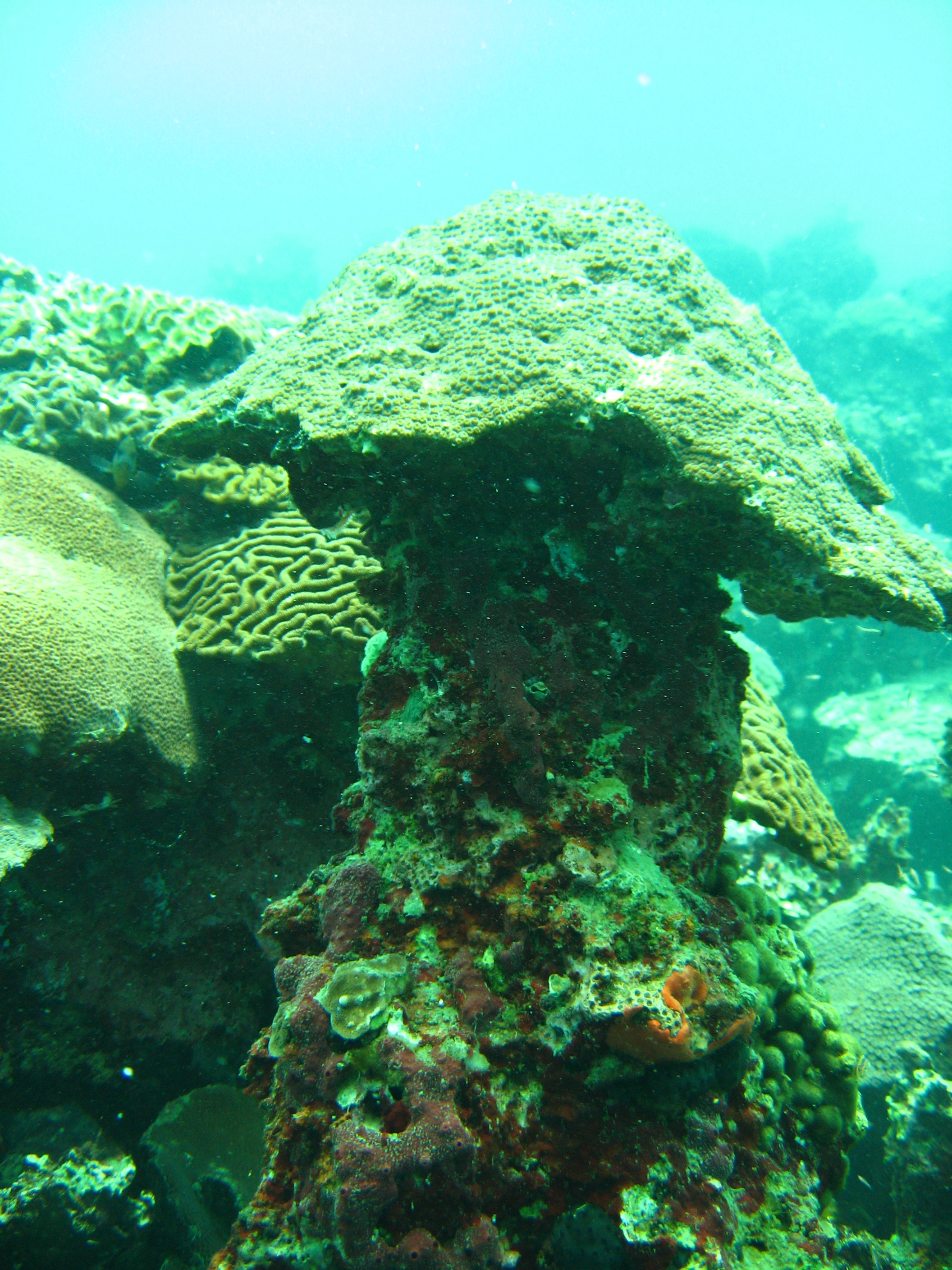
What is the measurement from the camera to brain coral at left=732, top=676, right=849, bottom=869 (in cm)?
393

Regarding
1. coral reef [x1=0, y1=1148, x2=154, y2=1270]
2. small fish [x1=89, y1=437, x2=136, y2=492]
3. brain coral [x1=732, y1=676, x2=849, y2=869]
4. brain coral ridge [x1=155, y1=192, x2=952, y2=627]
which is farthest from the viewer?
small fish [x1=89, y1=437, x2=136, y2=492]

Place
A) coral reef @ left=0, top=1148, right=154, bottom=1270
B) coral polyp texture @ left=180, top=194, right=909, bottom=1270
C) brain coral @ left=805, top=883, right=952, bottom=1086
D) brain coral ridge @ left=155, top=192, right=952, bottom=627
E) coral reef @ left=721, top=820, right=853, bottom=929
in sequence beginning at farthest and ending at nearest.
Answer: coral reef @ left=721, top=820, right=853, bottom=929 < brain coral @ left=805, top=883, right=952, bottom=1086 < coral reef @ left=0, top=1148, right=154, bottom=1270 < brain coral ridge @ left=155, top=192, right=952, bottom=627 < coral polyp texture @ left=180, top=194, right=909, bottom=1270

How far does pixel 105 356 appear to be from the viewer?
5512 millimetres

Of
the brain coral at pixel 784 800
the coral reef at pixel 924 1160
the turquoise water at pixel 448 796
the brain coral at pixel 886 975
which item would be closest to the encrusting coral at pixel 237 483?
the turquoise water at pixel 448 796

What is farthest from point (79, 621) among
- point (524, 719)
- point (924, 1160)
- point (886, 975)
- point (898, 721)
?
point (898, 721)

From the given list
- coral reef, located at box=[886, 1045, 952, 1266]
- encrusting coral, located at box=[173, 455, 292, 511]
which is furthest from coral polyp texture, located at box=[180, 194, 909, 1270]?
coral reef, located at box=[886, 1045, 952, 1266]

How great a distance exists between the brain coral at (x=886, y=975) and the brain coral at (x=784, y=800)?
1306mm

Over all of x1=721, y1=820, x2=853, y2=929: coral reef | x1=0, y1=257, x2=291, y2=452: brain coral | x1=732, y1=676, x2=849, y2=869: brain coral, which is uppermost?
x1=0, y1=257, x2=291, y2=452: brain coral

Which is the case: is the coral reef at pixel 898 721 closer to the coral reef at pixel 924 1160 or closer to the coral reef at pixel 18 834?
the coral reef at pixel 924 1160

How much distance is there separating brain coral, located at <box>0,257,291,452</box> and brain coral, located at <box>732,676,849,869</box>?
5251mm

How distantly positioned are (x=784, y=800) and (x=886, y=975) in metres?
2.69

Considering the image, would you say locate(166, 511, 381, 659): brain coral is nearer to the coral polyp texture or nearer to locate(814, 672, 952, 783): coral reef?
the coral polyp texture

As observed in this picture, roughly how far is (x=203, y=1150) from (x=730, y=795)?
141 inches

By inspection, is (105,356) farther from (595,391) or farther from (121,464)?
(595,391)
